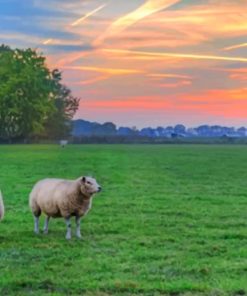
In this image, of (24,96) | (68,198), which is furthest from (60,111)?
(68,198)

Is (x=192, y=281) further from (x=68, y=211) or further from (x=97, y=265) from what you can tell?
(x=68, y=211)

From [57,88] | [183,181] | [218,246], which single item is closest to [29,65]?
[57,88]

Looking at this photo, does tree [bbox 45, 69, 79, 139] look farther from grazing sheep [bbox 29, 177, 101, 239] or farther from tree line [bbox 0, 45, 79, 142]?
grazing sheep [bbox 29, 177, 101, 239]

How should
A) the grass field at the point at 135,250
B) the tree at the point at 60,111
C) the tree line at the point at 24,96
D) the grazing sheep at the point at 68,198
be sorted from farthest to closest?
the tree at the point at 60,111 → the tree line at the point at 24,96 → the grazing sheep at the point at 68,198 → the grass field at the point at 135,250

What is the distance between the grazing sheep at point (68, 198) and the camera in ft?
44.4

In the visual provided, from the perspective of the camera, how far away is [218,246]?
12.6 metres

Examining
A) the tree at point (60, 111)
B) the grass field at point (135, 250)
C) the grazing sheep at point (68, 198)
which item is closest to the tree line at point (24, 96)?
the tree at point (60, 111)

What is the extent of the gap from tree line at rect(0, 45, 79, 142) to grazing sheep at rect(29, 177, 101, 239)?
3763 inches

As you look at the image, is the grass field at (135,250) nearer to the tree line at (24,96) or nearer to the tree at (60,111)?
the tree line at (24,96)

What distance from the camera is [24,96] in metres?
111

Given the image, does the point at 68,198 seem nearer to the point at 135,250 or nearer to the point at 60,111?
the point at 135,250

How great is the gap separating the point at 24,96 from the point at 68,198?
327ft

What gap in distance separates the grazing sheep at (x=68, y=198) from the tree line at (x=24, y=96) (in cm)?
9557

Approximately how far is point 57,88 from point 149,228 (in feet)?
383
